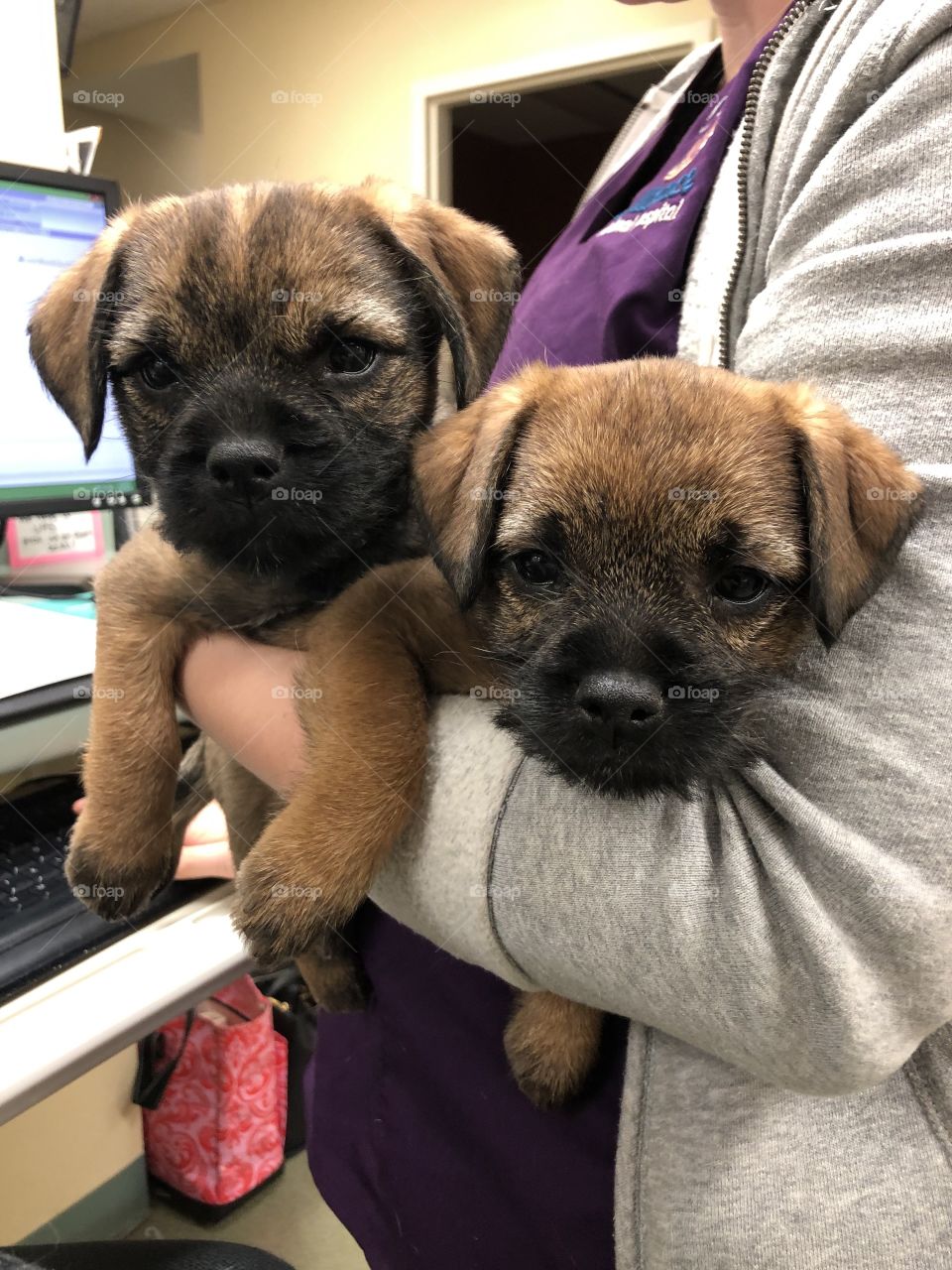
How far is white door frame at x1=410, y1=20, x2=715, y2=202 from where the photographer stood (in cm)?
375

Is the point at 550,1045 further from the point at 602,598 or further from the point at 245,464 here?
the point at 245,464

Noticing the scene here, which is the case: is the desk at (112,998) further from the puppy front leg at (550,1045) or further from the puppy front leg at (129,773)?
the puppy front leg at (550,1045)

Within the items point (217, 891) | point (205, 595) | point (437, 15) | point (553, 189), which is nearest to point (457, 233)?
point (205, 595)

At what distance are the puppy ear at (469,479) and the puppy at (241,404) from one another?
0.28 feet

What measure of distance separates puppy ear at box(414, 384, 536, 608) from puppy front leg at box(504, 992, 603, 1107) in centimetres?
49

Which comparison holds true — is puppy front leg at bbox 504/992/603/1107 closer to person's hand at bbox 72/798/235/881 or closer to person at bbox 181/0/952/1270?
person at bbox 181/0/952/1270

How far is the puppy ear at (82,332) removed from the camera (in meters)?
1.17

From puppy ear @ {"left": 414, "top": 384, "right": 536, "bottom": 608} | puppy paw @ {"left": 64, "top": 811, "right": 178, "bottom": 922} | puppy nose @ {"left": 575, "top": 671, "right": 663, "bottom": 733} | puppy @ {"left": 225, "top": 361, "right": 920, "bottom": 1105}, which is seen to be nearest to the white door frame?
puppy ear @ {"left": 414, "top": 384, "right": 536, "bottom": 608}

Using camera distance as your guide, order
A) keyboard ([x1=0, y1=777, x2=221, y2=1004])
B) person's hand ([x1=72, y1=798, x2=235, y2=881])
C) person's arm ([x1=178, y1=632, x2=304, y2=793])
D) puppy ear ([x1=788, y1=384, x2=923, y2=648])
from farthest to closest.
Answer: person's hand ([x1=72, y1=798, x2=235, y2=881]), keyboard ([x1=0, y1=777, x2=221, y2=1004]), person's arm ([x1=178, y1=632, x2=304, y2=793]), puppy ear ([x1=788, y1=384, x2=923, y2=648])

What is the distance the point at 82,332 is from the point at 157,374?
0.56 ft

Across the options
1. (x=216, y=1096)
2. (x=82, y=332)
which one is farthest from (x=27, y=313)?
(x=216, y=1096)

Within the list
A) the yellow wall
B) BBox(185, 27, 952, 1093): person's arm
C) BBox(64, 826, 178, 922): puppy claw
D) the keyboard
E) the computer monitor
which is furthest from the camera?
the yellow wall

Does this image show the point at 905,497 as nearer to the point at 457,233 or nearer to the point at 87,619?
the point at 457,233

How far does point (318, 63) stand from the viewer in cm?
350
